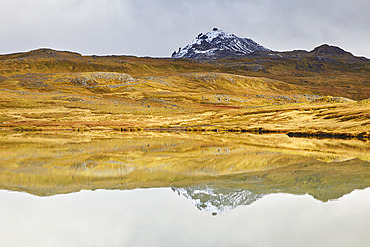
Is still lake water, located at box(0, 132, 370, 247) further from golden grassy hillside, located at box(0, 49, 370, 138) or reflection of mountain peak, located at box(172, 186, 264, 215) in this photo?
golden grassy hillside, located at box(0, 49, 370, 138)

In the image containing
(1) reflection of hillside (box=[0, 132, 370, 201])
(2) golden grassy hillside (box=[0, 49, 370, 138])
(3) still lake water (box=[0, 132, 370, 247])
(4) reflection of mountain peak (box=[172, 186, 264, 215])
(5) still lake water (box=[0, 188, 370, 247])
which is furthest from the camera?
(2) golden grassy hillside (box=[0, 49, 370, 138])

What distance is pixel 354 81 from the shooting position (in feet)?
620

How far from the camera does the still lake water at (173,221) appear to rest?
28.1 feet

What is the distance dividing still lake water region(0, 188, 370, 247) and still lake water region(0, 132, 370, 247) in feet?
0.08

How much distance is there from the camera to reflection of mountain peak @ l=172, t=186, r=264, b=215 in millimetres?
11508

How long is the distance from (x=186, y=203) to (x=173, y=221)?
1978mm

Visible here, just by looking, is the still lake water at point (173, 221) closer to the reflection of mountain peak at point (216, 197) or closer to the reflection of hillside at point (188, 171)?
the reflection of mountain peak at point (216, 197)

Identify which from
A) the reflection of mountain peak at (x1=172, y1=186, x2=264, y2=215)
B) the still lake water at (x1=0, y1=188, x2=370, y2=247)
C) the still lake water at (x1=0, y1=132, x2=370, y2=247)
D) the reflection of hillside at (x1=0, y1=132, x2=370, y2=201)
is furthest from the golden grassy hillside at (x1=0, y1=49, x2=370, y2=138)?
the still lake water at (x1=0, y1=188, x2=370, y2=247)

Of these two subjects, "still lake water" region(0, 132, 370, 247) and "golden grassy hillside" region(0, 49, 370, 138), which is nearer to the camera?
"still lake water" region(0, 132, 370, 247)

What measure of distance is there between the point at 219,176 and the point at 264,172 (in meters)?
2.45

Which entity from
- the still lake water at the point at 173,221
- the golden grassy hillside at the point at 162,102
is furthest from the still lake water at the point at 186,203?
the golden grassy hillside at the point at 162,102

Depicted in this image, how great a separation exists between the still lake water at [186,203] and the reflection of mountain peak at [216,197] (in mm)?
33

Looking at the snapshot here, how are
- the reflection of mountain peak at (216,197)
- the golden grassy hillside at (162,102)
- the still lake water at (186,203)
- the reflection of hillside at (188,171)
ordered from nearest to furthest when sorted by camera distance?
the still lake water at (186,203) < the reflection of mountain peak at (216,197) < the reflection of hillside at (188,171) < the golden grassy hillside at (162,102)

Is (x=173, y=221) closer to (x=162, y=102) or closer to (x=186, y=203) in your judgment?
(x=186, y=203)
